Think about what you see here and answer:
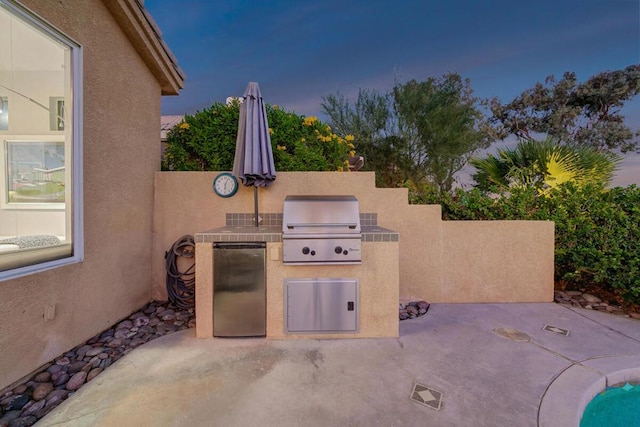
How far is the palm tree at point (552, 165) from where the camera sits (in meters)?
4.63

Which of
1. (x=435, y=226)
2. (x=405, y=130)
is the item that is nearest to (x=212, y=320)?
(x=435, y=226)

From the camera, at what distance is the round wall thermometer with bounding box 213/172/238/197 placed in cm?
410

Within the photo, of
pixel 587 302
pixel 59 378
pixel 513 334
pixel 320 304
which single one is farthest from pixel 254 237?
pixel 587 302

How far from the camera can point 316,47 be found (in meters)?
8.75

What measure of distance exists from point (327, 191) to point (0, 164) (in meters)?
3.73

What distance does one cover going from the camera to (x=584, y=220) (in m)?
4.11

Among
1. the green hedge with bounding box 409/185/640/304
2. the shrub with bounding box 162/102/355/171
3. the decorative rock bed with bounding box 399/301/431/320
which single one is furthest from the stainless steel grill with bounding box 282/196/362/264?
the green hedge with bounding box 409/185/640/304

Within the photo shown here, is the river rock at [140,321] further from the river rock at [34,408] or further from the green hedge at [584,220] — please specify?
the green hedge at [584,220]

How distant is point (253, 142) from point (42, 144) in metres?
2.28

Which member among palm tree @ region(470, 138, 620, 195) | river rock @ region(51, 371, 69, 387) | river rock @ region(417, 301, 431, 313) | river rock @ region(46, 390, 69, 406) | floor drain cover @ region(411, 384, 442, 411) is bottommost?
river rock @ region(46, 390, 69, 406)

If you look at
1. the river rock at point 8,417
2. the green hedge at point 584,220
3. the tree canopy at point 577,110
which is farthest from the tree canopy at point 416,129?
the river rock at point 8,417

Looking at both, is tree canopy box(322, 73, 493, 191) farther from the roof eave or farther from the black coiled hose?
the black coiled hose

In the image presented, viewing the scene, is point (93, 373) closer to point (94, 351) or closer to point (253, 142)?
point (94, 351)

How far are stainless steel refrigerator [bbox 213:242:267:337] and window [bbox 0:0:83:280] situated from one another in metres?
1.49
